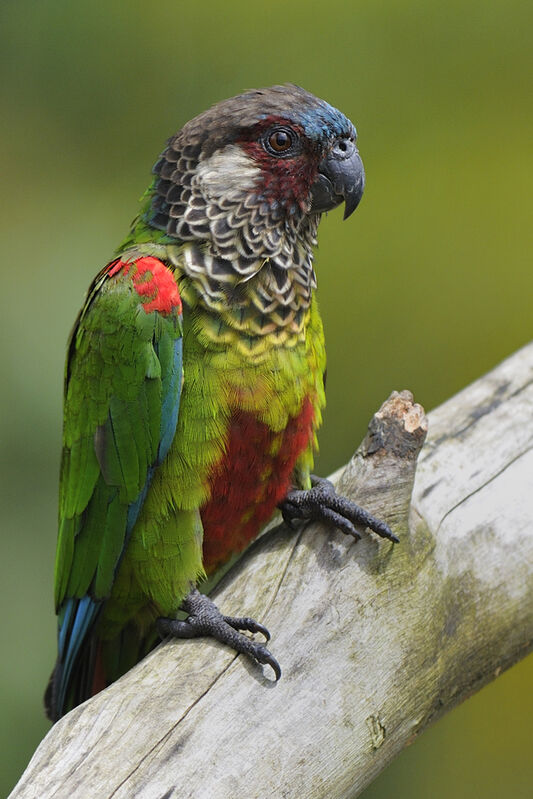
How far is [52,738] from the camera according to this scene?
1928 mm

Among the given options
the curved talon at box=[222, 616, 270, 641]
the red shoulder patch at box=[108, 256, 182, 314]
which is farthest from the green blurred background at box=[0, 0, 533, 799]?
the curved talon at box=[222, 616, 270, 641]

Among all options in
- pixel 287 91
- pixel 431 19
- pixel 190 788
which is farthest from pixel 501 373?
pixel 431 19

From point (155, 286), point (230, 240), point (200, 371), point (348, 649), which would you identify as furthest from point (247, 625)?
point (230, 240)

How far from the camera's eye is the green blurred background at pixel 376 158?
4.65 meters

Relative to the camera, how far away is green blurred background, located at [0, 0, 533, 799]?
465cm

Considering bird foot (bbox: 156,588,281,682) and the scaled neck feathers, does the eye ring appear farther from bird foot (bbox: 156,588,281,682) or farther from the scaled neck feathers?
bird foot (bbox: 156,588,281,682)

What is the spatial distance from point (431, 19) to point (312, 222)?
2.96 metres

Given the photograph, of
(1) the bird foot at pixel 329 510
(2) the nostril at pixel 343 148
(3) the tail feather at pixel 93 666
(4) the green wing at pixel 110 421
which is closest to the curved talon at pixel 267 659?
(1) the bird foot at pixel 329 510

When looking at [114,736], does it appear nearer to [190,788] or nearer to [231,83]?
[190,788]

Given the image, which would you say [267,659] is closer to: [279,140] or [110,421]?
[110,421]

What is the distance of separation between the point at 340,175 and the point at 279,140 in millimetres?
194

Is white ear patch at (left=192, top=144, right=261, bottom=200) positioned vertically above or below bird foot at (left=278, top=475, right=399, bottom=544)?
above

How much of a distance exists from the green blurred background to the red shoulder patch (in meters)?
2.06

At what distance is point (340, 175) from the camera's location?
8.19 ft
